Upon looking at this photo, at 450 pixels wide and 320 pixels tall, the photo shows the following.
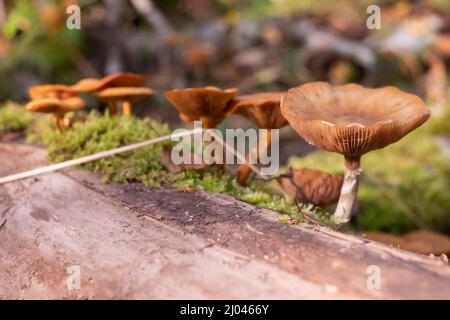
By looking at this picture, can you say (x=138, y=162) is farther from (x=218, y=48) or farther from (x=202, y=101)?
(x=218, y=48)

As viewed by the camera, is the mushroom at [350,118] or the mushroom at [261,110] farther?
the mushroom at [261,110]

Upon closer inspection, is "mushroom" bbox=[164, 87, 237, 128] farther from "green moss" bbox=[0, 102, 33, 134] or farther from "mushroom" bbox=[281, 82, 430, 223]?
"green moss" bbox=[0, 102, 33, 134]

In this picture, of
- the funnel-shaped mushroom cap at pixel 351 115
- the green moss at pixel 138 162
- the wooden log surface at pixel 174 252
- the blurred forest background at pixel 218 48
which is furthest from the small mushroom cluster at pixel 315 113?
the blurred forest background at pixel 218 48

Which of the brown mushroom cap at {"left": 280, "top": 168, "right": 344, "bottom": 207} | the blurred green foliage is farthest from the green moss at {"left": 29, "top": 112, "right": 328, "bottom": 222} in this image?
the blurred green foliage

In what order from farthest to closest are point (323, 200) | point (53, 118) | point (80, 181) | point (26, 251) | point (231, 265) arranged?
point (53, 118), point (323, 200), point (80, 181), point (26, 251), point (231, 265)

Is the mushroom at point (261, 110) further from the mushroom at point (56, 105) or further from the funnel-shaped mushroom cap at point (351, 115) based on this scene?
the mushroom at point (56, 105)

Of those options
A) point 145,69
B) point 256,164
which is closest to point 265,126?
point 256,164

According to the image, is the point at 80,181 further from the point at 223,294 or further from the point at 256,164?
the point at 223,294
